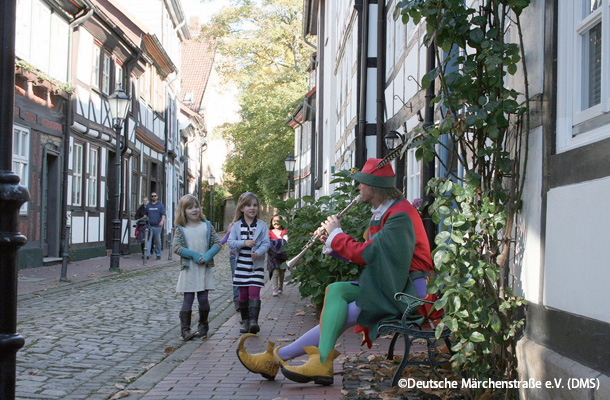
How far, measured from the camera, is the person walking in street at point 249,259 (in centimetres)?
739

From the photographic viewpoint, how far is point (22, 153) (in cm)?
1435

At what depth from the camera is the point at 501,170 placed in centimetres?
407

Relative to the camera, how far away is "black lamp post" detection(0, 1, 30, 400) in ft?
8.95

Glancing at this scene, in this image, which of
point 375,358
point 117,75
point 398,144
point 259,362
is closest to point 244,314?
point 375,358

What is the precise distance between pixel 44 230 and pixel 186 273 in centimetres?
985

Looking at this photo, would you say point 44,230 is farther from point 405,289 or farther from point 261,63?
point 261,63

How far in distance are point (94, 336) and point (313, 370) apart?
10.7 ft

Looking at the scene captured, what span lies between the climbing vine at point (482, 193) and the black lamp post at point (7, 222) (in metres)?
2.23

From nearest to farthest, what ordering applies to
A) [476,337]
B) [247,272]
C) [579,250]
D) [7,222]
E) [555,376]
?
[7,222] → [579,250] → [555,376] → [476,337] → [247,272]

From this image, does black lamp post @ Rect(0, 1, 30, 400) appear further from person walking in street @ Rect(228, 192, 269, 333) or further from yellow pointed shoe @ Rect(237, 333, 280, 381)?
person walking in street @ Rect(228, 192, 269, 333)

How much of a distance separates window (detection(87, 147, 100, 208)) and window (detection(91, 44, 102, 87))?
6.10 ft

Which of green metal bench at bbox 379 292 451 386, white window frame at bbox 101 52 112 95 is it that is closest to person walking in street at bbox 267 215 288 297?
green metal bench at bbox 379 292 451 386

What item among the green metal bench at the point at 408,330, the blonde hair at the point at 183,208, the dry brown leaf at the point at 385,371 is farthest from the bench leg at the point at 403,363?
the blonde hair at the point at 183,208

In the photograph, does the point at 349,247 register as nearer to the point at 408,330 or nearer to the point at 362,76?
the point at 408,330
